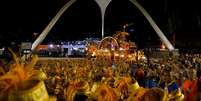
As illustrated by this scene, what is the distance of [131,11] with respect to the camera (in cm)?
10188

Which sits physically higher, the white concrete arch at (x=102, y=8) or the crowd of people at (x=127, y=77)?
the white concrete arch at (x=102, y=8)

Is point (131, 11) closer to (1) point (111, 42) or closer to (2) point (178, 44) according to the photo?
(2) point (178, 44)

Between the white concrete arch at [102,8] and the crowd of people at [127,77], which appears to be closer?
the crowd of people at [127,77]

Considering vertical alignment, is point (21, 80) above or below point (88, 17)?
below

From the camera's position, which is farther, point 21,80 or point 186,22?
point 186,22

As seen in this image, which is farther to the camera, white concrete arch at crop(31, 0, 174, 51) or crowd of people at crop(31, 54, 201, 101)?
white concrete arch at crop(31, 0, 174, 51)

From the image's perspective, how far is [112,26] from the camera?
358ft

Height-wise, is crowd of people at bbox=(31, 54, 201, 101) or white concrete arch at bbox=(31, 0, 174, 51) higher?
white concrete arch at bbox=(31, 0, 174, 51)

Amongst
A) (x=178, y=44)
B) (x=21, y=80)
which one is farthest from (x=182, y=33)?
(x=21, y=80)

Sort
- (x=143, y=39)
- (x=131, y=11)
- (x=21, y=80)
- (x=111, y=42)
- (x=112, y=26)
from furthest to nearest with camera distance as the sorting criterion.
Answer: (x=112, y=26) < (x=131, y=11) < (x=143, y=39) < (x=111, y=42) < (x=21, y=80)

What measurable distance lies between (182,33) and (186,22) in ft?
8.06

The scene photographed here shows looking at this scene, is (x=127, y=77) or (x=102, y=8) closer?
(x=127, y=77)

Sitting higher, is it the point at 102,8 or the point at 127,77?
the point at 102,8

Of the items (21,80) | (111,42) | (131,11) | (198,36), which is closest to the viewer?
(21,80)
